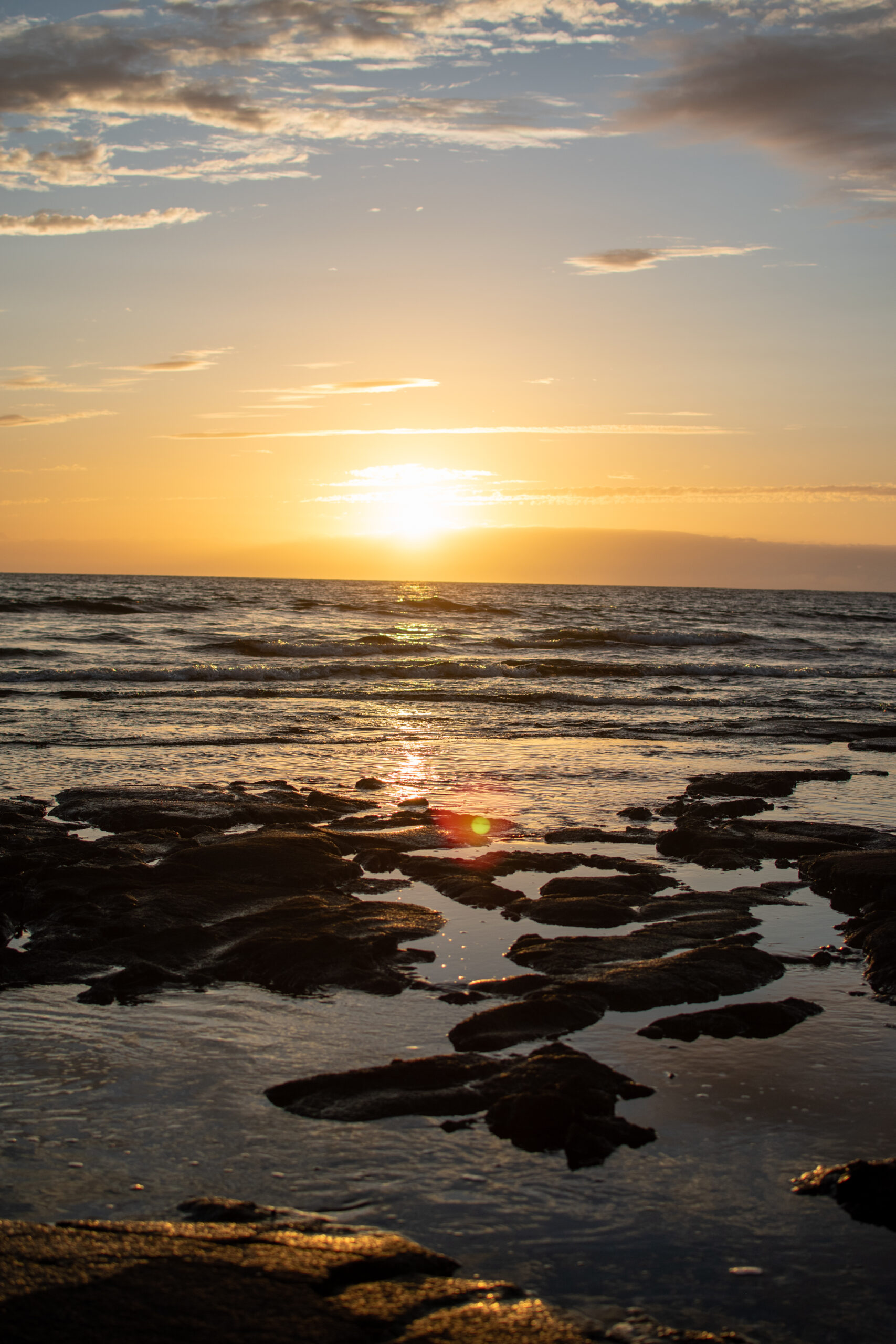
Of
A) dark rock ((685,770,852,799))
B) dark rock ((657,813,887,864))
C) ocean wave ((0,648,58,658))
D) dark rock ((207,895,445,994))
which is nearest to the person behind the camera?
dark rock ((207,895,445,994))

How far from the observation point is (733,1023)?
195 inches

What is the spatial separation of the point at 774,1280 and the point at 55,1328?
2.05 metres

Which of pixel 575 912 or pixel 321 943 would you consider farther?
pixel 575 912

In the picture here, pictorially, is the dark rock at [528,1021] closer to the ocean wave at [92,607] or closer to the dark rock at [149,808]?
the dark rock at [149,808]

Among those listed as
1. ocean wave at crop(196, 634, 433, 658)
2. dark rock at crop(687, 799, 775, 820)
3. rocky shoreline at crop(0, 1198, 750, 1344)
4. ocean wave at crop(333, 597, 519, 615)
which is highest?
ocean wave at crop(333, 597, 519, 615)

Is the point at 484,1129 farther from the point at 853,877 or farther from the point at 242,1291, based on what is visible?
the point at 853,877

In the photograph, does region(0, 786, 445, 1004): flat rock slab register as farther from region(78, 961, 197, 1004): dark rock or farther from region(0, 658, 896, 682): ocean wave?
region(0, 658, 896, 682): ocean wave

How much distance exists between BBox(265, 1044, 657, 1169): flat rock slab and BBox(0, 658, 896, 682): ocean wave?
21.3 metres

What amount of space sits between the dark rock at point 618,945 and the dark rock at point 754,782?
16.4 feet

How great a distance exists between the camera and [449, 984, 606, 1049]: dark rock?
4.71 meters

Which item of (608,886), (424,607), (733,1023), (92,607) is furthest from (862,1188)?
(424,607)

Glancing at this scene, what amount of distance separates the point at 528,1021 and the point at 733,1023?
39.7 inches

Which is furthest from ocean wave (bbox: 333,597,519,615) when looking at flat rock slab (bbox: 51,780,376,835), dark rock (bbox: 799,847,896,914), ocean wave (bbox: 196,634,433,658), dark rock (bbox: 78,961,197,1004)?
dark rock (bbox: 78,961,197,1004)

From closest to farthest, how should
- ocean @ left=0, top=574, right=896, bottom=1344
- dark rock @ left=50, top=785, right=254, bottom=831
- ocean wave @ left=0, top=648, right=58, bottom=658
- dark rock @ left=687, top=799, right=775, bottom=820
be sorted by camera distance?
ocean @ left=0, top=574, right=896, bottom=1344 < dark rock @ left=50, top=785, right=254, bottom=831 < dark rock @ left=687, top=799, right=775, bottom=820 < ocean wave @ left=0, top=648, right=58, bottom=658
